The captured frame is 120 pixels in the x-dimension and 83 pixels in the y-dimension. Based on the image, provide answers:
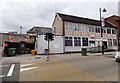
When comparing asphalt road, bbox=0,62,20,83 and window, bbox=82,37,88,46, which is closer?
asphalt road, bbox=0,62,20,83

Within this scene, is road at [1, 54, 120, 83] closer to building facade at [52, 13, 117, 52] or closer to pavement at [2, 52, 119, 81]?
pavement at [2, 52, 119, 81]

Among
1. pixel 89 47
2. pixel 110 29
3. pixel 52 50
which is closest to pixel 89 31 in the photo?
pixel 89 47

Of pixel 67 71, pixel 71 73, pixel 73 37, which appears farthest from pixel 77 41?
pixel 71 73

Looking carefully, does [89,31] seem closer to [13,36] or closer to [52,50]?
[52,50]

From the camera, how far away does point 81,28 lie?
2362cm

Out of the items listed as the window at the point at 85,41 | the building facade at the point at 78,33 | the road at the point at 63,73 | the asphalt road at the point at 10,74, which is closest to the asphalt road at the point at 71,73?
the road at the point at 63,73

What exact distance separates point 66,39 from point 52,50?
415 cm

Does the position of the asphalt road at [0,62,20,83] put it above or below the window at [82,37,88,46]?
below

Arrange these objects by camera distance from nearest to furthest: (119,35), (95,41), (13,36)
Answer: (13,36), (95,41), (119,35)

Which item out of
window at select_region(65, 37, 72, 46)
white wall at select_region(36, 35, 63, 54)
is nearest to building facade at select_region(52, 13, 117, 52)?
window at select_region(65, 37, 72, 46)

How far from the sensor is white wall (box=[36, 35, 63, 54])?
60.7ft

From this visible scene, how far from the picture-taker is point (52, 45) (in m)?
19.6

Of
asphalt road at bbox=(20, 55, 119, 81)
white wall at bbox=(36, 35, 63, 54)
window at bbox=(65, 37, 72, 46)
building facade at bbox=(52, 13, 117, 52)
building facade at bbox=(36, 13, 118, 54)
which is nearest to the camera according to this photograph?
asphalt road at bbox=(20, 55, 119, 81)

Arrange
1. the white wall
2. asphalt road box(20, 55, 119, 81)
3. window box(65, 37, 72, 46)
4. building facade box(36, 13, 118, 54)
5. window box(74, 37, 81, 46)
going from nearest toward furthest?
asphalt road box(20, 55, 119, 81)
the white wall
building facade box(36, 13, 118, 54)
window box(65, 37, 72, 46)
window box(74, 37, 81, 46)
